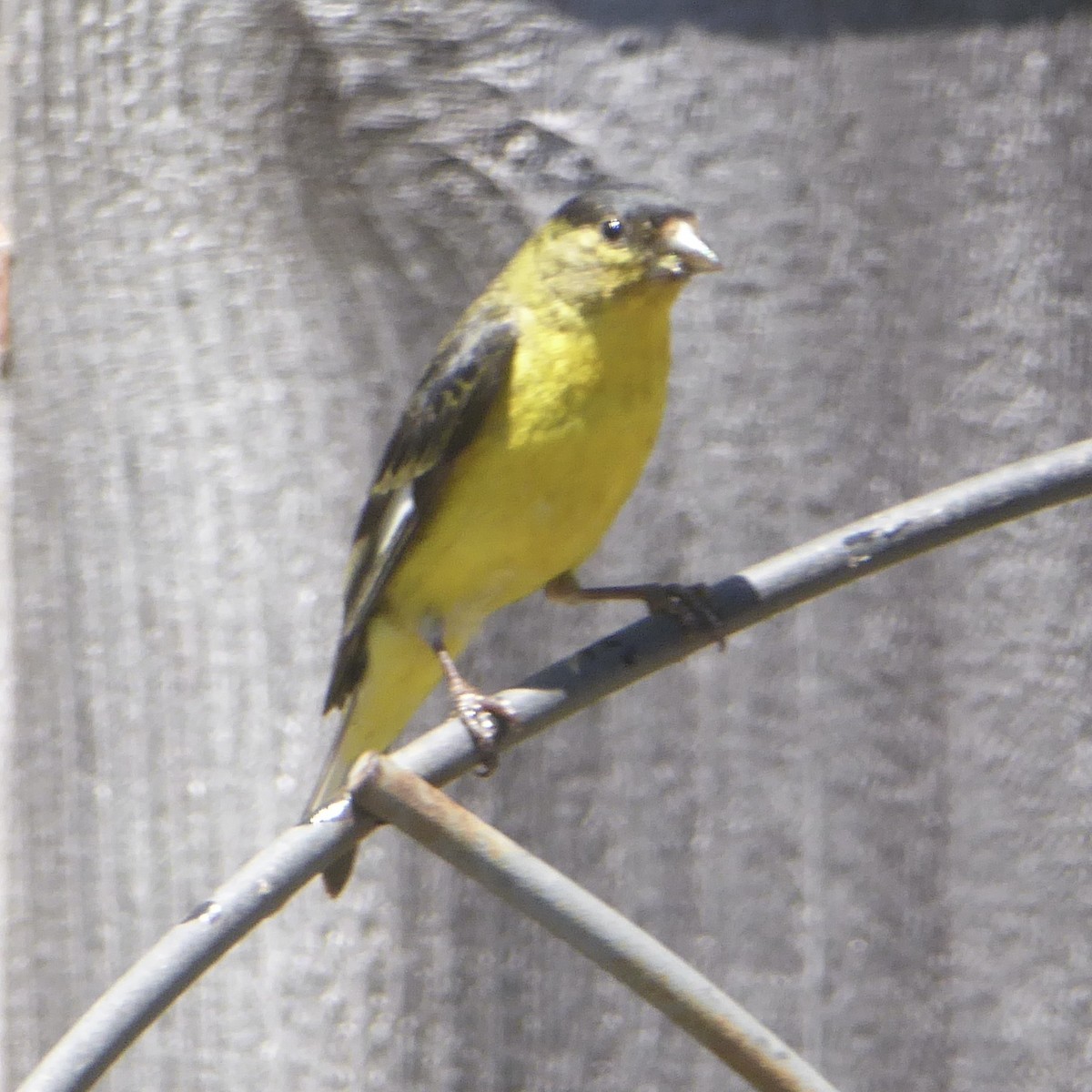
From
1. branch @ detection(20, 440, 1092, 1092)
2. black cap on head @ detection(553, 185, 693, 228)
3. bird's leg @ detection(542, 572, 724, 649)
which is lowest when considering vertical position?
bird's leg @ detection(542, 572, 724, 649)

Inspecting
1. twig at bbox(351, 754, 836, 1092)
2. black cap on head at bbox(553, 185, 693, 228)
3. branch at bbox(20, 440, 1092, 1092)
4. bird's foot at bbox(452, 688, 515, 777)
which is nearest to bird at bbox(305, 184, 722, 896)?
black cap on head at bbox(553, 185, 693, 228)

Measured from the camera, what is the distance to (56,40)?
1.99m

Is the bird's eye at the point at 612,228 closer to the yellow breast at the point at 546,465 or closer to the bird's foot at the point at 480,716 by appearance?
the yellow breast at the point at 546,465

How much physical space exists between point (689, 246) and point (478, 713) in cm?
59

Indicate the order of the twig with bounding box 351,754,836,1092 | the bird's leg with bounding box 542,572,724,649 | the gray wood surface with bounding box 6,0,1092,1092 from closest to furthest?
the twig with bounding box 351,754,836,1092 → the bird's leg with bounding box 542,572,724,649 → the gray wood surface with bounding box 6,0,1092,1092

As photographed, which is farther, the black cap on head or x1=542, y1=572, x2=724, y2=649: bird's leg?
the black cap on head

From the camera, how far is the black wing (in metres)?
1.96

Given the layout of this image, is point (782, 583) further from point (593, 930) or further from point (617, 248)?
point (617, 248)

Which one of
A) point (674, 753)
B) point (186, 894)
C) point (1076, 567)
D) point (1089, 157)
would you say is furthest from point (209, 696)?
point (1089, 157)

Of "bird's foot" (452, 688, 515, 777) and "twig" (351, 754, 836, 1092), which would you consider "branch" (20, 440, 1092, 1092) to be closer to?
"bird's foot" (452, 688, 515, 777)

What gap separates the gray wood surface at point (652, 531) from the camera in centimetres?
188

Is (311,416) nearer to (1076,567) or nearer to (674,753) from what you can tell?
(674,753)

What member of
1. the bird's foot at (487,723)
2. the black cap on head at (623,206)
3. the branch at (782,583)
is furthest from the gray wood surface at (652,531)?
the branch at (782,583)

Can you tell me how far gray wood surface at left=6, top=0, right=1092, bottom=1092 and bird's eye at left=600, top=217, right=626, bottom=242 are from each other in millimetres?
120
